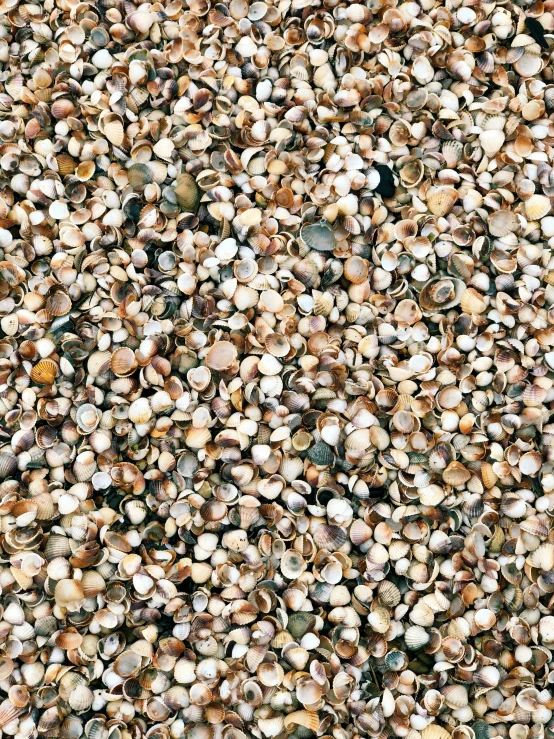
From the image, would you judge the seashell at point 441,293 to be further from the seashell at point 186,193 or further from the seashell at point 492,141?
the seashell at point 186,193

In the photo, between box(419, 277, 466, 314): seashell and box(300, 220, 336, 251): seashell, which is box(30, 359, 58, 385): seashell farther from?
box(419, 277, 466, 314): seashell

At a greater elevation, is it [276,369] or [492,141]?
[492,141]

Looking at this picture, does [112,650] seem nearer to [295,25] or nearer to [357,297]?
[357,297]

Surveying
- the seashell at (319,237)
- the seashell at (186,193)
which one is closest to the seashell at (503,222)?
the seashell at (319,237)

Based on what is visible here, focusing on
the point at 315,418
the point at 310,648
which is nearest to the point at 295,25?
the point at 315,418

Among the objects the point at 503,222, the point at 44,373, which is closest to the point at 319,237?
the point at 503,222

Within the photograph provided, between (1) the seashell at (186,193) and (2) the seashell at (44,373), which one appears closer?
(2) the seashell at (44,373)

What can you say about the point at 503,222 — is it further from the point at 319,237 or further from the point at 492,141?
the point at 319,237

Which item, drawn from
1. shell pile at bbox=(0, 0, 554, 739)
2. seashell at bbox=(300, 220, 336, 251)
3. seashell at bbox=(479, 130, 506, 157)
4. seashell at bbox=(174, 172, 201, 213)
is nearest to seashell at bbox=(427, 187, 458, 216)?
shell pile at bbox=(0, 0, 554, 739)
